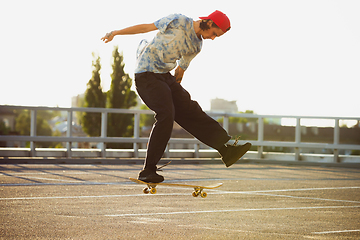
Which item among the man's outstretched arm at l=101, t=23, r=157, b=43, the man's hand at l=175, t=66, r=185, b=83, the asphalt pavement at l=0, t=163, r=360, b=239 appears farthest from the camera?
the man's hand at l=175, t=66, r=185, b=83

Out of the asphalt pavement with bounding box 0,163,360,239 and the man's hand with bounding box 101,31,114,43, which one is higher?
the man's hand with bounding box 101,31,114,43

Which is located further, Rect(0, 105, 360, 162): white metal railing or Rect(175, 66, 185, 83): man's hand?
Rect(0, 105, 360, 162): white metal railing

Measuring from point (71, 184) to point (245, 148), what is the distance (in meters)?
4.20

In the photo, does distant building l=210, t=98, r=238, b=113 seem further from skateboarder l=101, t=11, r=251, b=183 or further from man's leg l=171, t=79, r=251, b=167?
skateboarder l=101, t=11, r=251, b=183

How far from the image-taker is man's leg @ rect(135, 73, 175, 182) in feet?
16.8

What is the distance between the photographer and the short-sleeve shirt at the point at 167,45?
16.8 feet

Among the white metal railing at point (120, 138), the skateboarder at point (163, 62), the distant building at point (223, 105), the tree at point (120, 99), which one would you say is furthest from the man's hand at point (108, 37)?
the distant building at point (223, 105)

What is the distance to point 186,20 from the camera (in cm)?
522

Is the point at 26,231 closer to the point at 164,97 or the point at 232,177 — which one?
the point at 164,97

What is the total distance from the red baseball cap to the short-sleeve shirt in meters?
0.23

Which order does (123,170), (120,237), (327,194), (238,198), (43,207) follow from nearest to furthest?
(120,237)
(43,207)
(238,198)
(327,194)
(123,170)

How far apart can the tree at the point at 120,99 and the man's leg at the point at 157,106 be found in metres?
41.7

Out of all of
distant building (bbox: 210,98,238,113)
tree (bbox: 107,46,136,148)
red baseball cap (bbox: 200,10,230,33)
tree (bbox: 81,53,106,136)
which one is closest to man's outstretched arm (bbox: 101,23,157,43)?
red baseball cap (bbox: 200,10,230,33)

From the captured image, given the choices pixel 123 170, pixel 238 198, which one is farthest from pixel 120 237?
pixel 123 170
